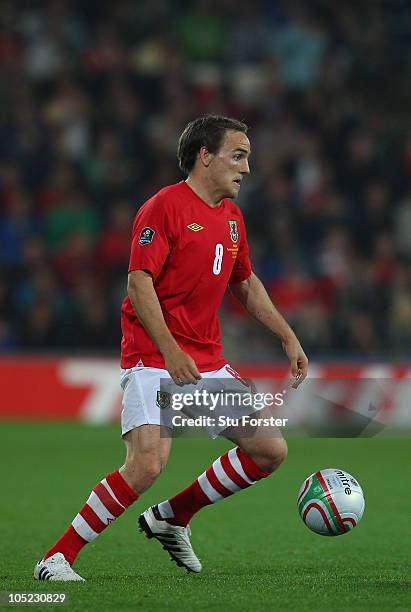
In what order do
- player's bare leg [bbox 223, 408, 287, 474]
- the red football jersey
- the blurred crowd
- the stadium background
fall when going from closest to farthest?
the red football jersey < player's bare leg [bbox 223, 408, 287, 474] < the stadium background < the blurred crowd

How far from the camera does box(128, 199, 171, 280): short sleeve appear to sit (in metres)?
5.20

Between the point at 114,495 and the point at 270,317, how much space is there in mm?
1156

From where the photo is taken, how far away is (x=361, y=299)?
13.6 meters

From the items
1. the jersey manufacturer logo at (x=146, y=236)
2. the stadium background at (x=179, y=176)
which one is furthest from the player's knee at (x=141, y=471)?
the stadium background at (x=179, y=176)

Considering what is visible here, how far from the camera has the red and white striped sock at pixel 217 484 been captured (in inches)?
220

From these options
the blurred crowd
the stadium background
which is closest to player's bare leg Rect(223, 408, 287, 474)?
the stadium background

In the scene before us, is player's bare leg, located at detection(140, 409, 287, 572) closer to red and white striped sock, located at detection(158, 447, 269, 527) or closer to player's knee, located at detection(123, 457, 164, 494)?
red and white striped sock, located at detection(158, 447, 269, 527)

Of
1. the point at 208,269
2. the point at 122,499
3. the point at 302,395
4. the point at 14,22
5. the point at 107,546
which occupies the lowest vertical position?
the point at 107,546

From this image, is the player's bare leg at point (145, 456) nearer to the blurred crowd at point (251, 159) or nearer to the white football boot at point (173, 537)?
the white football boot at point (173, 537)

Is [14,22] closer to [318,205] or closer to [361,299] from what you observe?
[318,205]

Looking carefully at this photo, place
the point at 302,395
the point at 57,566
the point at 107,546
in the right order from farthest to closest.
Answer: the point at 107,546, the point at 302,395, the point at 57,566

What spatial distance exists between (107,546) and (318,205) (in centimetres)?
886

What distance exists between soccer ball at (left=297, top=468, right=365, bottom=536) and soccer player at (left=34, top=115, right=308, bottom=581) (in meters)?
0.21

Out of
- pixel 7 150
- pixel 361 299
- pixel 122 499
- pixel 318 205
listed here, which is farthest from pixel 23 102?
pixel 122 499
